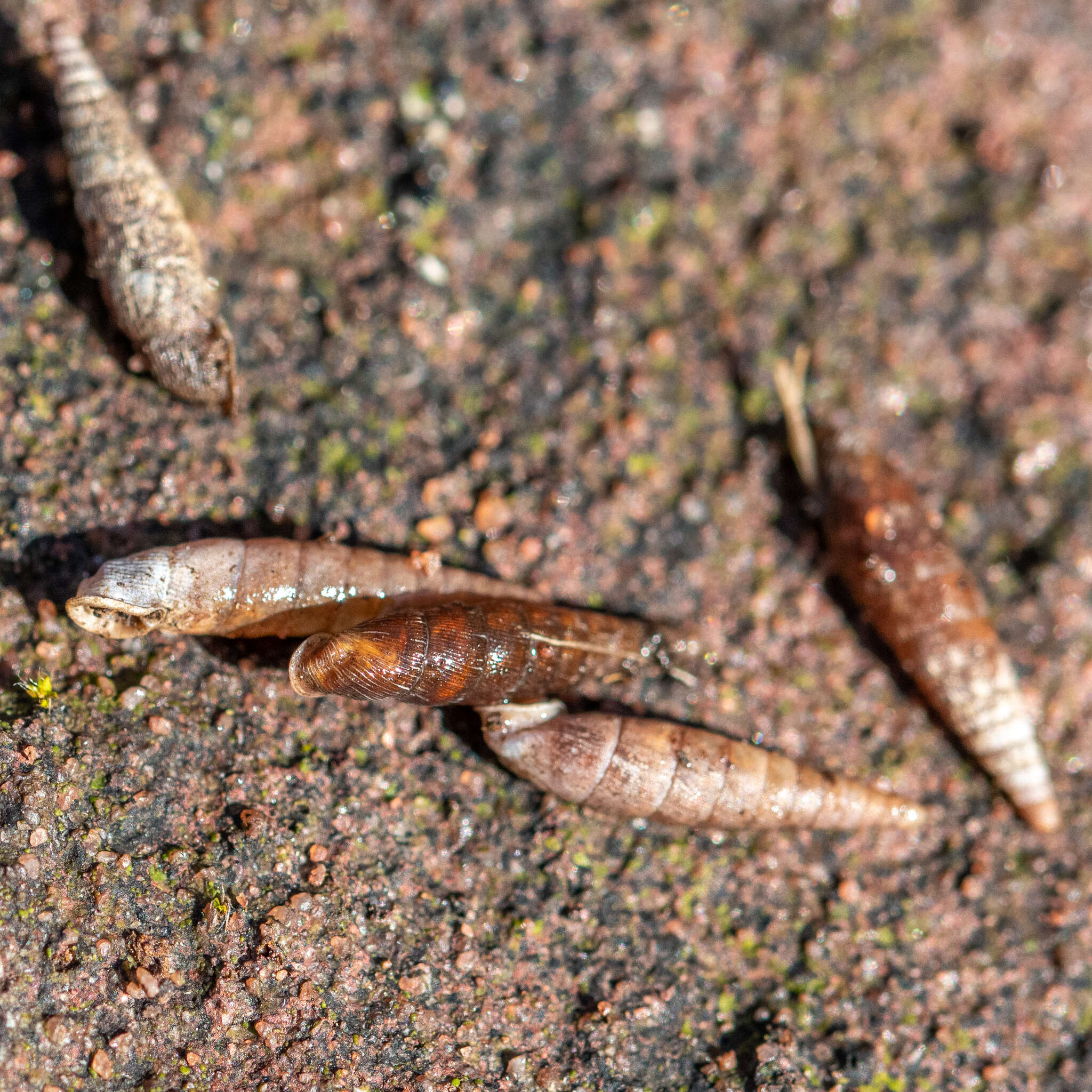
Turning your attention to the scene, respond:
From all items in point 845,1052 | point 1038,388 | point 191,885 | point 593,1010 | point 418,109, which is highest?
point 418,109

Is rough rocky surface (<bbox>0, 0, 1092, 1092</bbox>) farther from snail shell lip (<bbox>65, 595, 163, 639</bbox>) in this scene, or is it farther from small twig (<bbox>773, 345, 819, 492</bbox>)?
snail shell lip (<bbox>65, 595, 163, 639</bbox>)

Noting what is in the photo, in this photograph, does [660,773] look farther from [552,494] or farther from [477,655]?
[552,494]

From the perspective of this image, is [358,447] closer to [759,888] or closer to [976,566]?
[759,888]

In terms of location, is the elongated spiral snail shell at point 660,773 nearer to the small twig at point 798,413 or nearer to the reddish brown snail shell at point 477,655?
the reddish brown snail shell at point 477,655

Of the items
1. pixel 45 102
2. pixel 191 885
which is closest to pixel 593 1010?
pixel 191 885

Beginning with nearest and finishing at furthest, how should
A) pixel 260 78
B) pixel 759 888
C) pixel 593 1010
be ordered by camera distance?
pixel 593 1010 → pixel 759 888 → pixel 260 78

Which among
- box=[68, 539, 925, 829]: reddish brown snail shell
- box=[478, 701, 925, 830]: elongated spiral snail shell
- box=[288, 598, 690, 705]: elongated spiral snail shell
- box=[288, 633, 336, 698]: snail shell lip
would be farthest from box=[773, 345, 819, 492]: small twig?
box=[288, 633, 336, 698]: snail shell lip
